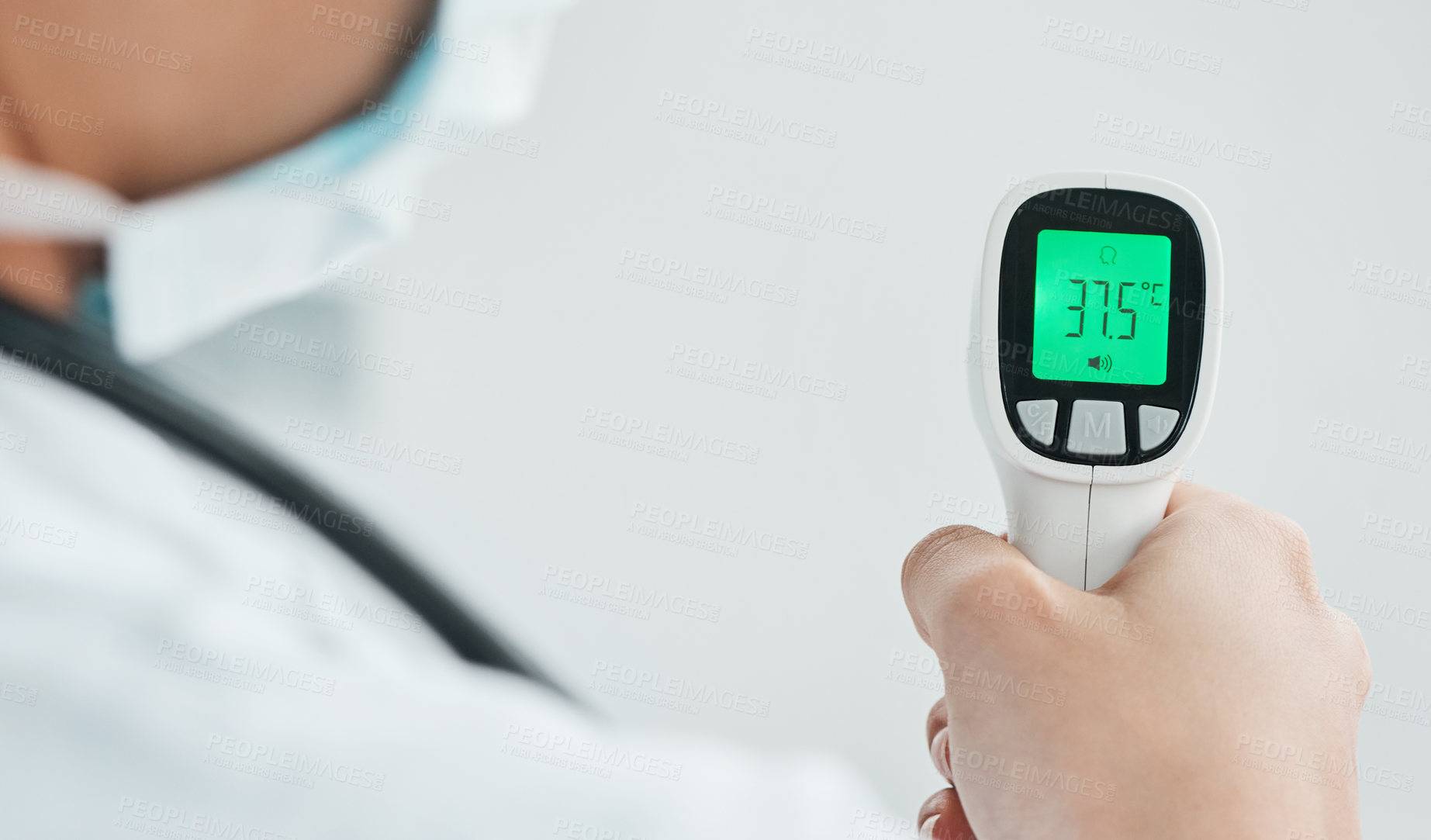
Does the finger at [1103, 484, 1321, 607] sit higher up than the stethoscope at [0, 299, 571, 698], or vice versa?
the finger at [1103, 484, 1321, 607]

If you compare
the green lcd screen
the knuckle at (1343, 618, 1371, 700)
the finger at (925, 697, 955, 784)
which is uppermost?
the green lcd screen

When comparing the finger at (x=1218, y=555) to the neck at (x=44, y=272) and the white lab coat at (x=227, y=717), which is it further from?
the neck at (x=44, y=272)

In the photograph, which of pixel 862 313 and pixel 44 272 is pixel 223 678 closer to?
pixel 44 272

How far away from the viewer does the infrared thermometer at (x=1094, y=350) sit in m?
0.68

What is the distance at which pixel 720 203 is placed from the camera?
1158 millimetres

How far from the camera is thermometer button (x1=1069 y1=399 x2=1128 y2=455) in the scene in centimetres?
69

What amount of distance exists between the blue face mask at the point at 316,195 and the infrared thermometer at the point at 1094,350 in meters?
0.72

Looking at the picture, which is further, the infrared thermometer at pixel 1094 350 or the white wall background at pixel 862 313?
the white wall background at pixel 862 313

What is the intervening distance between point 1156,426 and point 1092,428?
52 mm

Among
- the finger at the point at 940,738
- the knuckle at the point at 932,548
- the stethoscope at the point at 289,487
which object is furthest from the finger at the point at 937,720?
the stethoscope at the point at 289,487

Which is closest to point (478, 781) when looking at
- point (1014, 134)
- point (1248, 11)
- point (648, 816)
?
point (648, 816)

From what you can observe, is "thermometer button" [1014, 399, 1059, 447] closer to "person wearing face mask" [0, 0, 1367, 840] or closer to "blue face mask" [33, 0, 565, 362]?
"person wearing face mask" [0, 0, 1367, 840]

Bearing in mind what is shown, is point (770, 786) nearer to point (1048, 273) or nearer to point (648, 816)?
point (648, 816)

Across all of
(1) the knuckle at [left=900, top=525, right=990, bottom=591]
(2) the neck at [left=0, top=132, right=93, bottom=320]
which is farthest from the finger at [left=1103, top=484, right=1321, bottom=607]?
(2) the neck at [left=0, top=132, right=93, bottom=320]
